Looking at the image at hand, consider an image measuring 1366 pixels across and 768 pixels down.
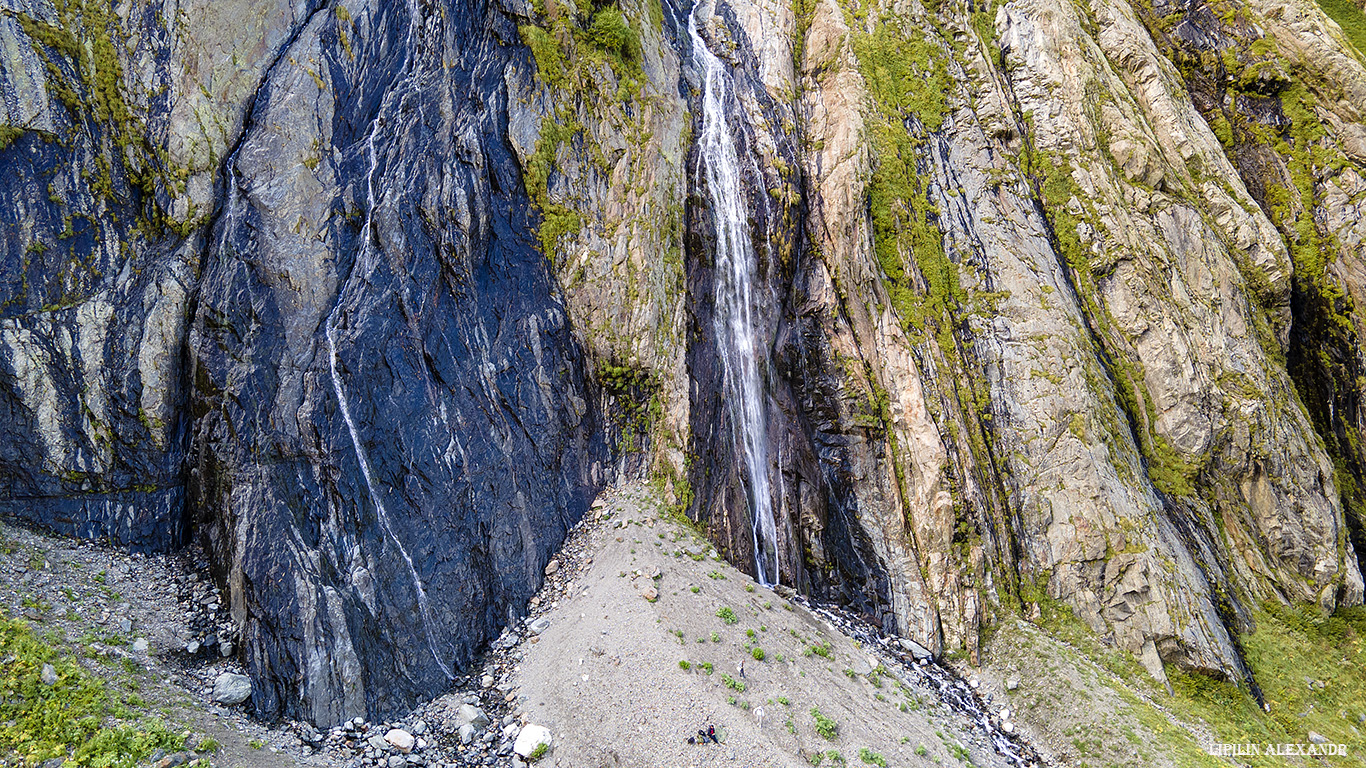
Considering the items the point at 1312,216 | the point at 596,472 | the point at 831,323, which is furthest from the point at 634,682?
the point at 1312,216

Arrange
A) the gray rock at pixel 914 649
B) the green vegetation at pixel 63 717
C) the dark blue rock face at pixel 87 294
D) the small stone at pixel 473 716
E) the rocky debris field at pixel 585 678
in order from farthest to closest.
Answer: the gray rock at pixel 914 649, the dark blue rock face at pixel 87 294, the small stone at pixel 473 716, the rocky debris field at pixel 585 678, the green vegetation at pixel 63 717

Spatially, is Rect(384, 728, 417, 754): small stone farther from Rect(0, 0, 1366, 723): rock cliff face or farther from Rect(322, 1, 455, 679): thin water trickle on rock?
Rect(322, 1, 455, 679): thin water trickle on rock

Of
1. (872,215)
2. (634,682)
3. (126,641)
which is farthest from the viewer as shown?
(872,215)

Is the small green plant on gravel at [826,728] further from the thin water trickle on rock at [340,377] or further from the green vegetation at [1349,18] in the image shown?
the green vegetation at [1349,18]

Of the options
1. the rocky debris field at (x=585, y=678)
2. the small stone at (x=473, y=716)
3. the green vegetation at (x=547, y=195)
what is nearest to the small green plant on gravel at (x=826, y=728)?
the rocky debris field at (x=585, y=678)

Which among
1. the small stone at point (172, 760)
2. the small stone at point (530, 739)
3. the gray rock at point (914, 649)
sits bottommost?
the gray rock at point (914, 649)

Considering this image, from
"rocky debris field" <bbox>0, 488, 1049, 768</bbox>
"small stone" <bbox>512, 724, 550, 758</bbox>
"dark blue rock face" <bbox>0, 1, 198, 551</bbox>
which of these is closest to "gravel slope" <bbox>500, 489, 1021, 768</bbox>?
"rocky debris field" <bbox>0, 488, 1049, 768</bbox>

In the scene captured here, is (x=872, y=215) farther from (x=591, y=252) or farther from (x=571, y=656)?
(x=571, y=656)
